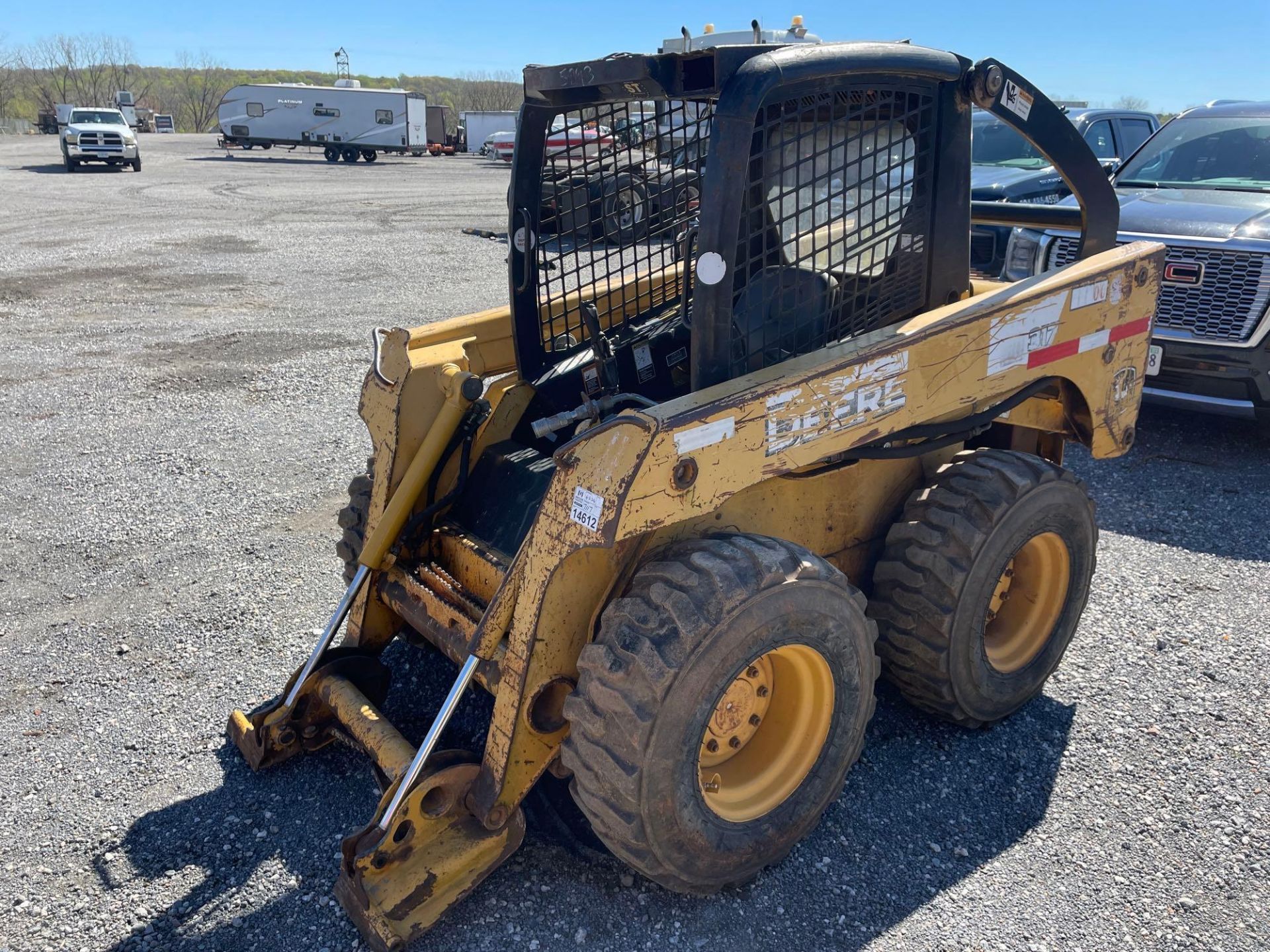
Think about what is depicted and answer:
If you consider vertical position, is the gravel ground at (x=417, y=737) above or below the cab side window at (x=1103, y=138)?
below

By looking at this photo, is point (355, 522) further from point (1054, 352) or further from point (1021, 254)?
point (1021, 254)

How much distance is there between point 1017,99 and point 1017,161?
7220 millimetres

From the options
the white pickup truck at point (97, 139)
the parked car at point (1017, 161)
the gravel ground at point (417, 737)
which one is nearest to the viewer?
the gravel ground at point (417, 737)

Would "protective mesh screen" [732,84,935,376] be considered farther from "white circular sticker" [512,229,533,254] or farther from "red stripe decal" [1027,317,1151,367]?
"white circular sticker" [512,229,533,254]

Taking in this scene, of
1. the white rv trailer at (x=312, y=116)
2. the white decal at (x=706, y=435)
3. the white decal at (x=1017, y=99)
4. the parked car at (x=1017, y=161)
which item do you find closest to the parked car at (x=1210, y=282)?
the parked car at (x=1017, y=161)

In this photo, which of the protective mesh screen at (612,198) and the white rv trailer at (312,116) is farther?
the white rv trailer at (312,116)

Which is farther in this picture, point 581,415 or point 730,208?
point 581,415

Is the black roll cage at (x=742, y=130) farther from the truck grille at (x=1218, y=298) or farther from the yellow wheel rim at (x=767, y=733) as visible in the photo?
the truck grille at (x=1218, y=298)

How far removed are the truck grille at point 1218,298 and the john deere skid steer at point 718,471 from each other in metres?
2.83

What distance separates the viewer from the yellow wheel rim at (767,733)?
291 cm

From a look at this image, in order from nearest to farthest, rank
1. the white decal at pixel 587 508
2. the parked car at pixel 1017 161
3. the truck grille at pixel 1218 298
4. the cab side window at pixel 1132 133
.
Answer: the white decal at pixel 587 508
the truck grille at pixel 1218 298
the parked car at pixel 1017 161
the cab side window at pixel 1132 133

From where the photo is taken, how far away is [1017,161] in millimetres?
9742

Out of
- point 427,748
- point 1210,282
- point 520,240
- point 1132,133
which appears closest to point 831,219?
point 520,240

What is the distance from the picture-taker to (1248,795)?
3.39 m
